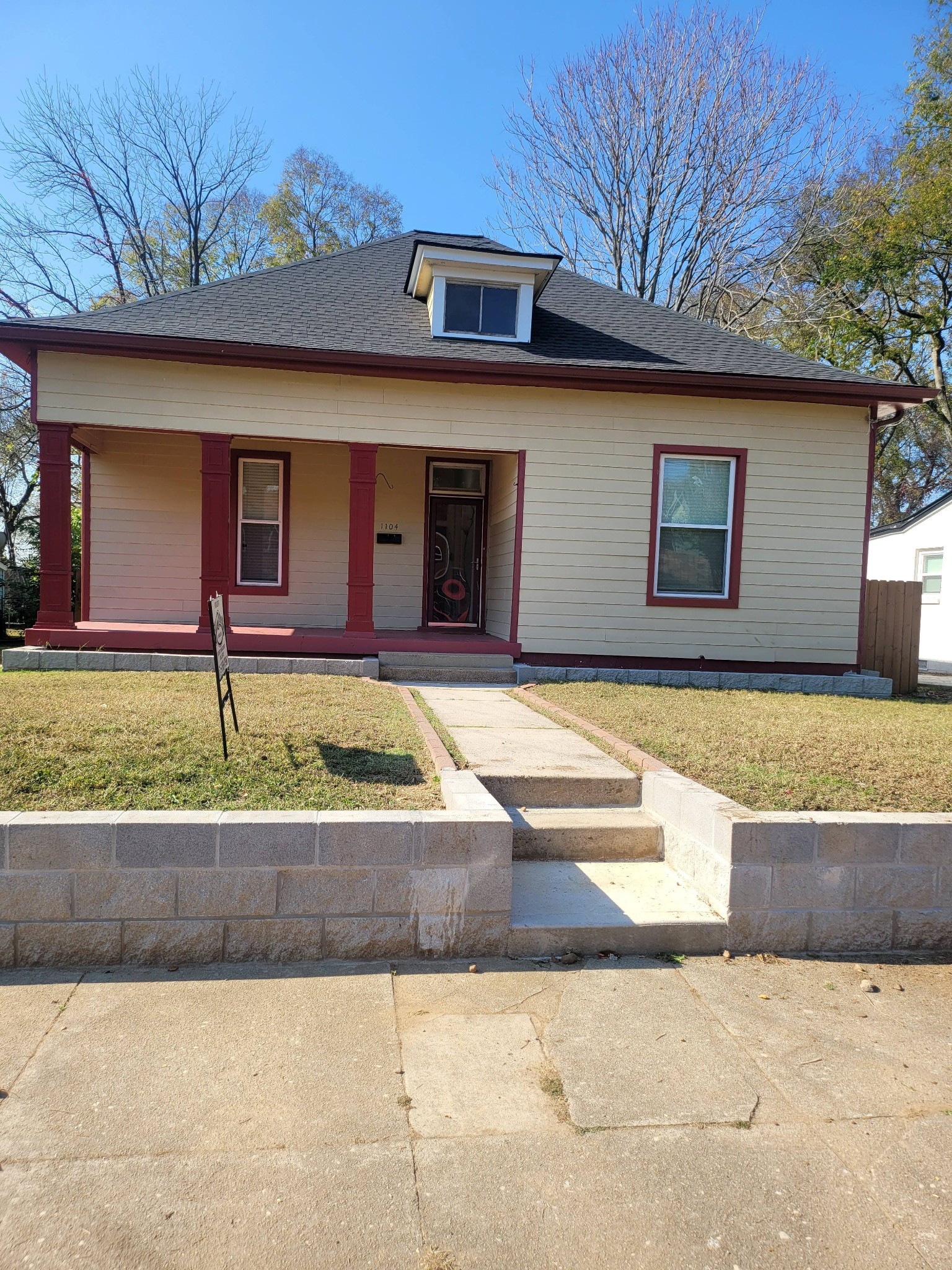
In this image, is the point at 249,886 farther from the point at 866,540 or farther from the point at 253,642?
the point at 866,540

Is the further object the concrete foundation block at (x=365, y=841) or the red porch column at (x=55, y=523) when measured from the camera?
the red porch column at (x=55, y=523)

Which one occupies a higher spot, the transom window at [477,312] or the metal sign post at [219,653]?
the transom window at [477,312]

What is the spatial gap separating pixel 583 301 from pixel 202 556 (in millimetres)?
6563

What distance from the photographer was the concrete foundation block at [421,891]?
342cm

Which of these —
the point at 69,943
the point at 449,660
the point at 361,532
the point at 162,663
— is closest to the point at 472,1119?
the point at 69,943

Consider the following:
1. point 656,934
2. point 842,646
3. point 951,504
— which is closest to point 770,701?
point 842,646

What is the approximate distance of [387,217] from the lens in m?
26.1

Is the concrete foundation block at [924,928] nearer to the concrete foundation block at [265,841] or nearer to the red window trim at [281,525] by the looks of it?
the concrete foundation block at [265,841]

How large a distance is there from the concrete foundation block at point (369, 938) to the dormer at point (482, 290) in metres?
8.16

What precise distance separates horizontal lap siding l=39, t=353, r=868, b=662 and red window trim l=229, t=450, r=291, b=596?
1.81 metres

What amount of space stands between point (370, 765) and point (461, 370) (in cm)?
596

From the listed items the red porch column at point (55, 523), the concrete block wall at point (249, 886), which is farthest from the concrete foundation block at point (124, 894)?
the red porch column at point (55, 523)

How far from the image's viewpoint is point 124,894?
329 centimetres

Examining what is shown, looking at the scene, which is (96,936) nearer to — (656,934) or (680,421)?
(656,934)
